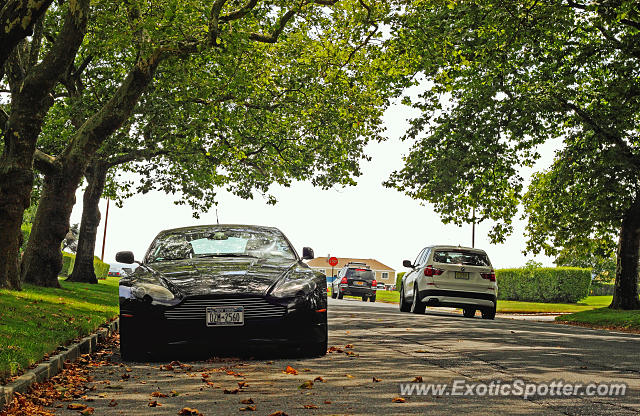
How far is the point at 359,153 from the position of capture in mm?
29688

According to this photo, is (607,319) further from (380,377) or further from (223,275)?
(223,275)

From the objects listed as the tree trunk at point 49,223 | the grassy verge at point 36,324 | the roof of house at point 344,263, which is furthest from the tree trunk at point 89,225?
the roof of house at point 344,263

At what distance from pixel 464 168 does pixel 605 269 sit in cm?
6134

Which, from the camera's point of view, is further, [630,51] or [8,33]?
[630,51]

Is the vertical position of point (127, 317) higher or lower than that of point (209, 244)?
lower

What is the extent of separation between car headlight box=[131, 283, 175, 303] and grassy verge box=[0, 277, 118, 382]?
1.17m

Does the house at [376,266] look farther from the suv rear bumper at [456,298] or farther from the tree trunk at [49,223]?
the suv rear bumper at [456,298]

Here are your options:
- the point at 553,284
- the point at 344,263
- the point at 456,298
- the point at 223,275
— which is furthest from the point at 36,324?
the point at 344,263

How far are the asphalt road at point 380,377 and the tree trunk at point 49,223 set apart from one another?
1075 cm

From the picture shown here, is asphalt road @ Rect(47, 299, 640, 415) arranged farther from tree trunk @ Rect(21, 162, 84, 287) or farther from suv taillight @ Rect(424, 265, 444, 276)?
tree trunk @ Rect(21, 162, 84, 287)

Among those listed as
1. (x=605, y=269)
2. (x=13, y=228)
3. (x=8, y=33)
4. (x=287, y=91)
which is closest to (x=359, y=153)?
(x=287, y=91)

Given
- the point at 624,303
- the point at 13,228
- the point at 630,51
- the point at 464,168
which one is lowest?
the point at 624,303

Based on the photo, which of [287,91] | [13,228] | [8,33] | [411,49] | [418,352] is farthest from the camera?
[287,91]

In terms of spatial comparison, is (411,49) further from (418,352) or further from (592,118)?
(418,352)
